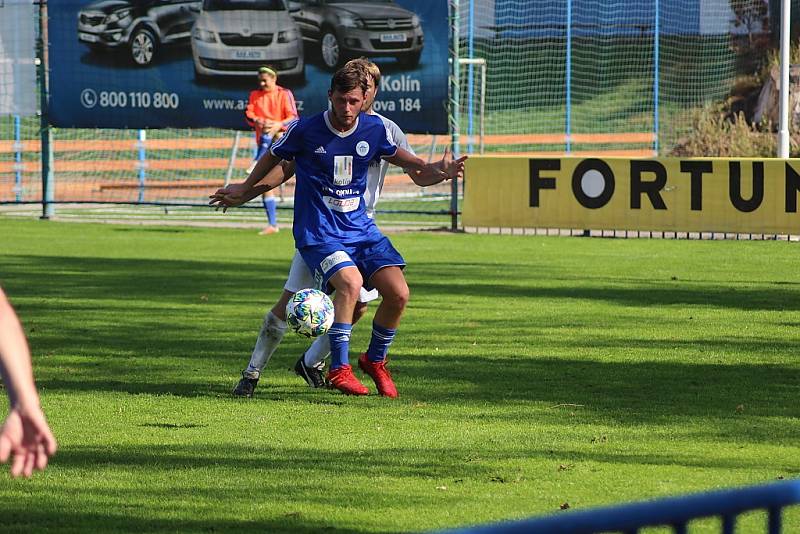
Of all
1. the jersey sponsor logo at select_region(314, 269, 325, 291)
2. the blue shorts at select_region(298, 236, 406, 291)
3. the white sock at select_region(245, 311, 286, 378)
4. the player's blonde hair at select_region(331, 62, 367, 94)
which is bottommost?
the white sock at select_region(245, 311, 286, 378)

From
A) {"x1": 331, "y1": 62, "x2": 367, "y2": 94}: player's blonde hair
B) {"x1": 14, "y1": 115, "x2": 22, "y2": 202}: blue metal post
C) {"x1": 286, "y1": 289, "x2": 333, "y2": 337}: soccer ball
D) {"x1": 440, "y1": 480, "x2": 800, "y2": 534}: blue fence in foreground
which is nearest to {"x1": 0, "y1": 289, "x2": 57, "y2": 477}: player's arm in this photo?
{"x1": 440, "y1": 480, "x2": 800, "y2": 534}: blue fence in foreground

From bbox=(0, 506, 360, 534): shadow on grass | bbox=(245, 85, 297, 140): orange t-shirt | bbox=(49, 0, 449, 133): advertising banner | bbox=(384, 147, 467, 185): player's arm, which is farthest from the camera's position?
bbox=(49, 0, 449, 133): advertising banner

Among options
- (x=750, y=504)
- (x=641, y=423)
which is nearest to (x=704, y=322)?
(x=641, y=423)

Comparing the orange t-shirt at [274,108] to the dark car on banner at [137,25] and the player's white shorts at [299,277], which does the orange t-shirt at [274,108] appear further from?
the player's white shorts at [299,277]

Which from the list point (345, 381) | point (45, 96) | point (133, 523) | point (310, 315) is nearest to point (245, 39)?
point (45, 96)

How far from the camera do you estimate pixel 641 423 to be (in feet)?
25.9

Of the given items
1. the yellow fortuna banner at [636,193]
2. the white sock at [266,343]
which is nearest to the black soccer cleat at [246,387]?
the white sock at [266,343]

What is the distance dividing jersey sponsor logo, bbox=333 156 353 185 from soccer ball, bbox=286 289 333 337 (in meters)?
0.74

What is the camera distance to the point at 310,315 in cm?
845

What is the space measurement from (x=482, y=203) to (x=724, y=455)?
14.0 metres

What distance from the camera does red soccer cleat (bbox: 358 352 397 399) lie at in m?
8.87

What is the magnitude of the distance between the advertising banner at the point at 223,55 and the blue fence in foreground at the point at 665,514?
61.1ft

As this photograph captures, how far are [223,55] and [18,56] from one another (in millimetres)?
3890

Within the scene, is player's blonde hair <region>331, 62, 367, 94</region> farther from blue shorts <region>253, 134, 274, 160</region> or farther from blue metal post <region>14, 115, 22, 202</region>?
blue metal post <region>14, 115, 22, 202</region>
